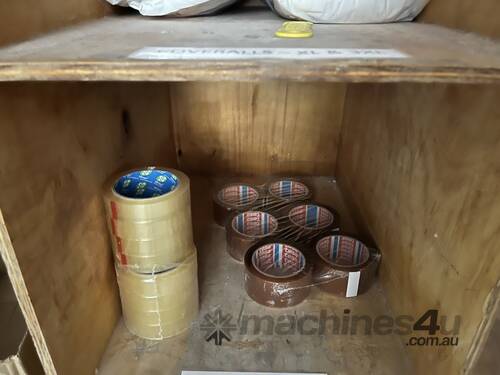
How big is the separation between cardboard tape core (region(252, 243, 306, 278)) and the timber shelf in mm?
464

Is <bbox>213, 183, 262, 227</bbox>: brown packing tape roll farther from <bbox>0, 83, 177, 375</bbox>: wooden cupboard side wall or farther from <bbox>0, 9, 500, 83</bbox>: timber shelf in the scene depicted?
<bbox>0, 9, 500, 83</bbox>: timber shelf

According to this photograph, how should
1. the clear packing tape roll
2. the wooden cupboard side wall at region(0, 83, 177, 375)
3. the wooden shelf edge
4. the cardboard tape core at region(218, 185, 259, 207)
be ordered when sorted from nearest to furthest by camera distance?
1. the wooden shelf edge
2. the wooden cupboard side wall at region(0, 83, 177, 375)
3. the clear packing tape roll
4. the cardboard tape core at region(218, 185, 259, 207)

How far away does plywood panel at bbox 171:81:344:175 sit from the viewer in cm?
117

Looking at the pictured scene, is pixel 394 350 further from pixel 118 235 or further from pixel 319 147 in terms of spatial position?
pixel 319 147

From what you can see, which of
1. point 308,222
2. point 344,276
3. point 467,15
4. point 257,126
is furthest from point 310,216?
point 467,15

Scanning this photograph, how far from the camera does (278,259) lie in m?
0.91

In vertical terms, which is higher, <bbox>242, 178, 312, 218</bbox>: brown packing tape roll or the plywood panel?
the plywood panel

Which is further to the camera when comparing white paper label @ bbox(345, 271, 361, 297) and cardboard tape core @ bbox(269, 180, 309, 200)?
cardboard tape core @ bbox(269, 180, 309, 200)

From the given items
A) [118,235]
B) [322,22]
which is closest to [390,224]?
[322,22]

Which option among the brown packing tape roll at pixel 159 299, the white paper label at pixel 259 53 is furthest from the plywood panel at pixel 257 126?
the white paper label at pixel 259 53

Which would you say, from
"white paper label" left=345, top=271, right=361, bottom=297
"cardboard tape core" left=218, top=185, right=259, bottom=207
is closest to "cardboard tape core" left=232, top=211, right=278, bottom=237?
"cardboard tape core" left=218, top=185, right=259, bottom=207

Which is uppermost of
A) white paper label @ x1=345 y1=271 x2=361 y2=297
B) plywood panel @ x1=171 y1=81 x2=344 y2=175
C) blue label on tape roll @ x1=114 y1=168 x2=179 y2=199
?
blue label on tape roll @ x1=114 y1=168 x2=179 y2=199

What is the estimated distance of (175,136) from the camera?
124 cm

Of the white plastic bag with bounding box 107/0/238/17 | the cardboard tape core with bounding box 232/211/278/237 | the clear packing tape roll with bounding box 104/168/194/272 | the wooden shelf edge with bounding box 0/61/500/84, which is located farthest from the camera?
the cardboard tape core with bounding box 232/211/278/237
